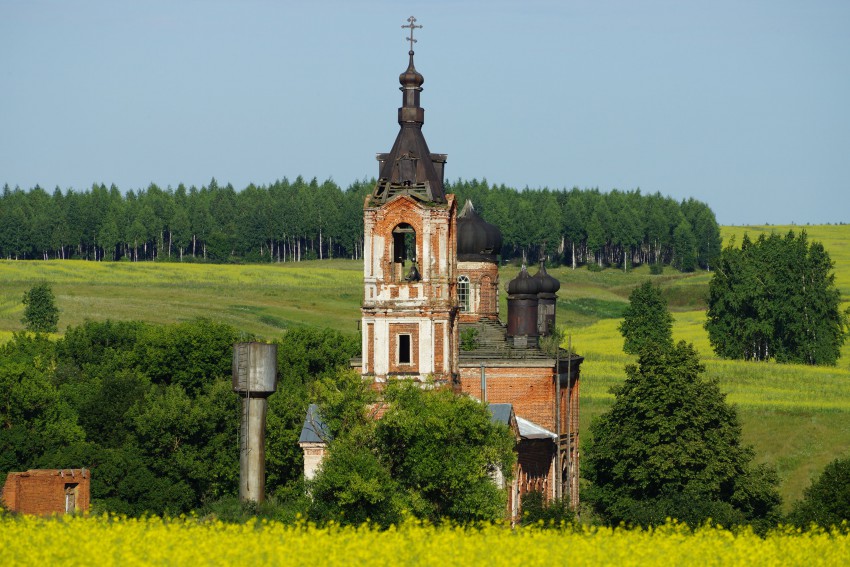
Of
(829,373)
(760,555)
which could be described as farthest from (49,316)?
(760,555)

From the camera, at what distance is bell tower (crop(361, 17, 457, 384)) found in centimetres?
6669

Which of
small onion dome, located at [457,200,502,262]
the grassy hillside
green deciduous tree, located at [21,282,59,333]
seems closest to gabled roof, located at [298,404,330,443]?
small onion dome, located at [457,200,502,262]

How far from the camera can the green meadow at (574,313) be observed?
307 ft

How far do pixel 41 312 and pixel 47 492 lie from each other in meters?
65.6

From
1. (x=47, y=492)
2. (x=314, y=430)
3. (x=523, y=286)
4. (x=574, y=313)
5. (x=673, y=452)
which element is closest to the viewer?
(x=47, y=492)

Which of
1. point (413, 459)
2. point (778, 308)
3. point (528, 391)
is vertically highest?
point (778, 308)

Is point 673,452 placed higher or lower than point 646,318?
lower

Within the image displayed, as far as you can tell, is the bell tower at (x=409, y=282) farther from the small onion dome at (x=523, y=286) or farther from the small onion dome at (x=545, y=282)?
the small onion dome at (x=545, y=282)

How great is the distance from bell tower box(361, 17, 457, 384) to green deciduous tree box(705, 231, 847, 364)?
68.7 m

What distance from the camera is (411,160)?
67438 millimetres

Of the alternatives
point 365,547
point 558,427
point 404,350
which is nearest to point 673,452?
point 558,427

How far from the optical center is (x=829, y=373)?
115562 millimetres

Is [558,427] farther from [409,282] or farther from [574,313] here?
[574,313]

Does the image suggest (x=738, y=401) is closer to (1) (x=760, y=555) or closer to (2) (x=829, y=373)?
(2) (x=829, y=373)
